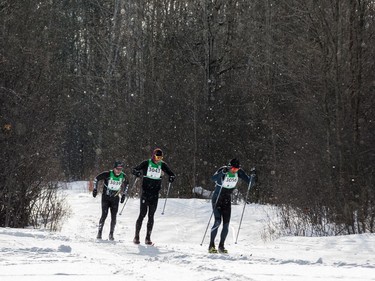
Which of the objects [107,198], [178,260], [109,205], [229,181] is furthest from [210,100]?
[178,260]

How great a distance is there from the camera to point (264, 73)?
92.2ft

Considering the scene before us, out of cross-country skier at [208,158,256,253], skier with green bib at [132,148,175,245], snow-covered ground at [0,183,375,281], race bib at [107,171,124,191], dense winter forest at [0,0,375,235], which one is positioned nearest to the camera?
snow-covered ground at [0,183,375,281]

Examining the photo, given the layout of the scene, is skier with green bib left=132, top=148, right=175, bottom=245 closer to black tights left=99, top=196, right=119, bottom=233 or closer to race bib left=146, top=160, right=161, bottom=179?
race bib left=146, top=160, right=161, bottom=179

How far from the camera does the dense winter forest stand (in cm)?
1759

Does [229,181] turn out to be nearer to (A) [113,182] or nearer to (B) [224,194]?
(B) [224,194]

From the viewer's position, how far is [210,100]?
92.5 feet

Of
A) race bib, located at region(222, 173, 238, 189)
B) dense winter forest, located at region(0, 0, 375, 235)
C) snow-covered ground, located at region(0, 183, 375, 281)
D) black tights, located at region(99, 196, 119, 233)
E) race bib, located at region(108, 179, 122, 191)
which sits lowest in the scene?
snow-covered ground, located at region(0, 183, 375, 281)

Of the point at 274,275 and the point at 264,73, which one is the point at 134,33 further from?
the point at 274,275

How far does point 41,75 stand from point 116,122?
11.3 metres

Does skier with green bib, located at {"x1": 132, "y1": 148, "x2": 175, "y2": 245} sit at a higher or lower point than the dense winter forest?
lower

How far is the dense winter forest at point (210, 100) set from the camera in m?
17.6

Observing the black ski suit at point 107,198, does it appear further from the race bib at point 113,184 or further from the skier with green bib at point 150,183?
the skier with green bib at point 150,183

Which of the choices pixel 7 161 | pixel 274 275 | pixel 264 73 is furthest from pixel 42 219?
pixel 264 73

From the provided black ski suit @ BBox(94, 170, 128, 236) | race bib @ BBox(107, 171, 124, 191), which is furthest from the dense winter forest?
race bib @ BBox(107, 171, 124, 191)
